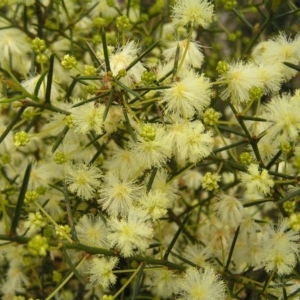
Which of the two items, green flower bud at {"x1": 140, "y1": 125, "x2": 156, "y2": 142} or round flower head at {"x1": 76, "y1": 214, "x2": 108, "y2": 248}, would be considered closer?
green flower bud at {"x1": 140, "y1": 125, "x2": 156, "y2": 142}

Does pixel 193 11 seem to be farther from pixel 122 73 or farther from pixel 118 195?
pixel 118 195

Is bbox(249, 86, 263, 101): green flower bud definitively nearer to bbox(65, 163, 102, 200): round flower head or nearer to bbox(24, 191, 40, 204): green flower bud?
bbox(65, 163, 102, 200): round flower head

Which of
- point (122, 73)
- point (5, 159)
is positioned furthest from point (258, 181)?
point (5, 159)

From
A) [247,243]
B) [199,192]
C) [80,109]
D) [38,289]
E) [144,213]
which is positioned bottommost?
[38,289]

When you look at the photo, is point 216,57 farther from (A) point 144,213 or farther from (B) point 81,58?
(A) point 144,213

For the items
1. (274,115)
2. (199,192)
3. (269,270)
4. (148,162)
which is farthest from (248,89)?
(199,192)

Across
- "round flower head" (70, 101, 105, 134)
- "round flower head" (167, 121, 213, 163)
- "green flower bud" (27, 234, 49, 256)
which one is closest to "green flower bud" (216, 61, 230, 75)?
"round flower head" (167, 121, 213, 163)

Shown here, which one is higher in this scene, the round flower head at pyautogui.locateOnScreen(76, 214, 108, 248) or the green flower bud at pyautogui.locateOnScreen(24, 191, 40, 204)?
the green flower bud at pyautogui.locateOnScreen(24, 191, 40, 204)
